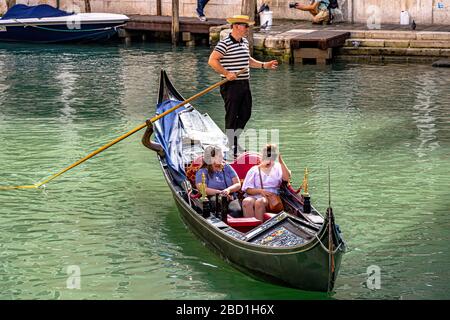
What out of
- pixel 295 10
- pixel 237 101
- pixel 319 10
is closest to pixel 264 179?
pixel 237 101

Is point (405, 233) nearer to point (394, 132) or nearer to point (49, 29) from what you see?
point (394, 132)

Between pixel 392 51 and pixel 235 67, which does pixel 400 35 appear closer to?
pixel 392 51

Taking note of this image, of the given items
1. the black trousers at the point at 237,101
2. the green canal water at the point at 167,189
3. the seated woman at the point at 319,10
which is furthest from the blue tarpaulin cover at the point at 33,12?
the black trousers at the point at 237,101

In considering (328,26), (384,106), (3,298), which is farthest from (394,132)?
(328,26)

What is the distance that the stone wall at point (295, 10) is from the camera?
54.5 feet

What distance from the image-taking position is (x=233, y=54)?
7984 millimetres

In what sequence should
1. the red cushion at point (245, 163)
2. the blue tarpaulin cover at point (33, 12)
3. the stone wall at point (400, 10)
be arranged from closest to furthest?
the red cushion at point (245, 163) → the stone wall at point (400, 10) → the blue tarpaulin cover at point (33, 12)

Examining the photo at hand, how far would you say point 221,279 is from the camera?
20.4 ft

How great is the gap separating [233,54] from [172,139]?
0.82m

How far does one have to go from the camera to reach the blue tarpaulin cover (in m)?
19.1

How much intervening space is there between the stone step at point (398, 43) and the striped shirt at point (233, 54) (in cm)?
760

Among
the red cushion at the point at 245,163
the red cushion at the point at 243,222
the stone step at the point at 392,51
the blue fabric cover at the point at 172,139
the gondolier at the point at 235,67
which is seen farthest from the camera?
the stone step at the point at 392,51

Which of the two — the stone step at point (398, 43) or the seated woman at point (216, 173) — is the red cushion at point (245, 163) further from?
the stone step at point (398, 43)

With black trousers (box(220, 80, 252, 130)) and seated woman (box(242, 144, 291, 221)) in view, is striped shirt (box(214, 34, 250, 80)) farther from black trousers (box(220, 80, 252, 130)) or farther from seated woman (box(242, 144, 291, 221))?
seated woman (box(242, 144, 291, 221))
